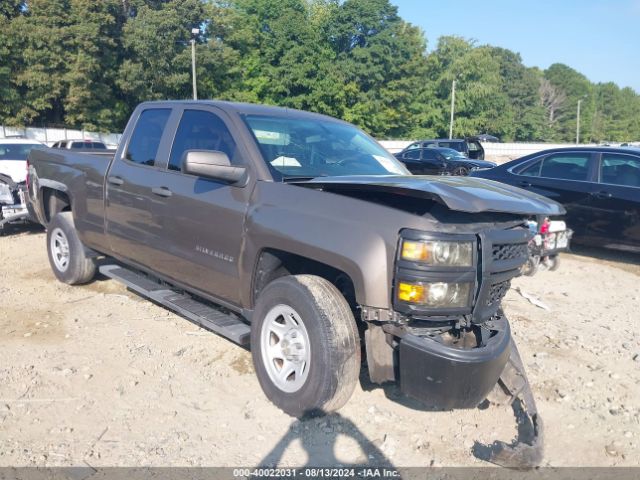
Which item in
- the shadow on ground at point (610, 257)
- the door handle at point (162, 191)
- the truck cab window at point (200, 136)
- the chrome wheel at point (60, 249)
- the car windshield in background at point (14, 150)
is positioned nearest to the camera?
the truck cab window at point (200, 136)

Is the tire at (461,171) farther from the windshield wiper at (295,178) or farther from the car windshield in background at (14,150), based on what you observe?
the windshield wiper at (295,178)

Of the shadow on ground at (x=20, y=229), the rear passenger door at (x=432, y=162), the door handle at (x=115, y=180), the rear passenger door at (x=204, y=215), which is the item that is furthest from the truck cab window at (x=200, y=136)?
the rear passenger door at (x=432, y=162)

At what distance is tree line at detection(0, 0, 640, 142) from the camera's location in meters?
37.8

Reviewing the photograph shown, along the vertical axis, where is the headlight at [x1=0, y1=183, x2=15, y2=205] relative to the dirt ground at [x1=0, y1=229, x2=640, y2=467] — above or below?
above

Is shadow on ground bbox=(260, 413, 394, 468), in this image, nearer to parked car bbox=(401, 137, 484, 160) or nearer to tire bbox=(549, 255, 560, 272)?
tire bbox=(549, 255, 560, 272)

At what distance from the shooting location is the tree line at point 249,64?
1486 inches

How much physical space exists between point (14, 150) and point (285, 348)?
1086 centimetres

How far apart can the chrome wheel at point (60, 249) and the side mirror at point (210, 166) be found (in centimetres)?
300

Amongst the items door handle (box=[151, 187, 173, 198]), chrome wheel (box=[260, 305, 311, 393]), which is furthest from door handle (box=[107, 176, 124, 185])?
chrome wheel (box=[260, 305, 311, 393])

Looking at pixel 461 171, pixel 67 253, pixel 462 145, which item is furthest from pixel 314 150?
pixel 462 145

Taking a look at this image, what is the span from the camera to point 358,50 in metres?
55.7

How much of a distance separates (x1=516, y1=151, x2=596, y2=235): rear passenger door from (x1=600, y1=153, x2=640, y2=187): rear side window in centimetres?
15

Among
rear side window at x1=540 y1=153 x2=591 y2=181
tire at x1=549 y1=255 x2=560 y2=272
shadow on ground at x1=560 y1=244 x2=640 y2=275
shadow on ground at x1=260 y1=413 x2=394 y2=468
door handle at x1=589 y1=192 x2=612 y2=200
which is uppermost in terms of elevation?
rear side window at x1=540 y1=153 x2=591 y2=181

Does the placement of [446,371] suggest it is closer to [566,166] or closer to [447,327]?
[447,327]
